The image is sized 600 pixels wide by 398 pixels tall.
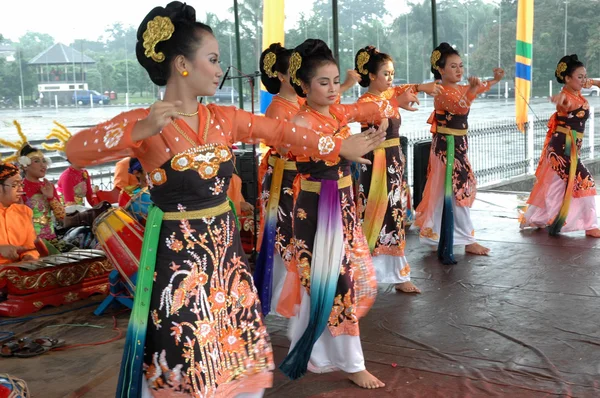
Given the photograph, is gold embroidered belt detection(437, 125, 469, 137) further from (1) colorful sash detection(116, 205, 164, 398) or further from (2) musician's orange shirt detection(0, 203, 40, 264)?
(1) colorful sash detection(116, 205, 164, 398)

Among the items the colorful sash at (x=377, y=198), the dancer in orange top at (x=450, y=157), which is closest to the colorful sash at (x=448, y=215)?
the dancer in orange top at (x=450, y=157)

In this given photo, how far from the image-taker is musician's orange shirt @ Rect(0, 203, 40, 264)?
513 cm

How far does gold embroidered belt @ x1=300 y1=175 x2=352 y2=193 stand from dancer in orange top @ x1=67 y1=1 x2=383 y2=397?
3.34 ft

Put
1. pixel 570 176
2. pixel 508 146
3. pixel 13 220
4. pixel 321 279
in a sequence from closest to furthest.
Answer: pixel 321 279 → pixel 13 220 → pixel 570 176 → pixel 508 146

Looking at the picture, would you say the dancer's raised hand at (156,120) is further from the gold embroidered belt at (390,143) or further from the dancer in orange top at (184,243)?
the gold embroidered belt at (390,143)

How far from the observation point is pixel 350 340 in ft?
11.4

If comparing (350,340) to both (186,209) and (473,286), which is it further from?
(473,286)

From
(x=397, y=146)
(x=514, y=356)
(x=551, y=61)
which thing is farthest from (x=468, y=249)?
(x=551, y=61)

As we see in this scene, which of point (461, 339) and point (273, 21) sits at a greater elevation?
point (273, 21)

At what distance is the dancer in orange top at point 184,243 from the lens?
251 centimetres

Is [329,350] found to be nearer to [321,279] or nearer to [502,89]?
[321,279]

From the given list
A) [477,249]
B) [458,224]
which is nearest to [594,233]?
[477,249]

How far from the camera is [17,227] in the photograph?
204 inches

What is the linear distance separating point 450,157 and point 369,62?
1.07 meters
